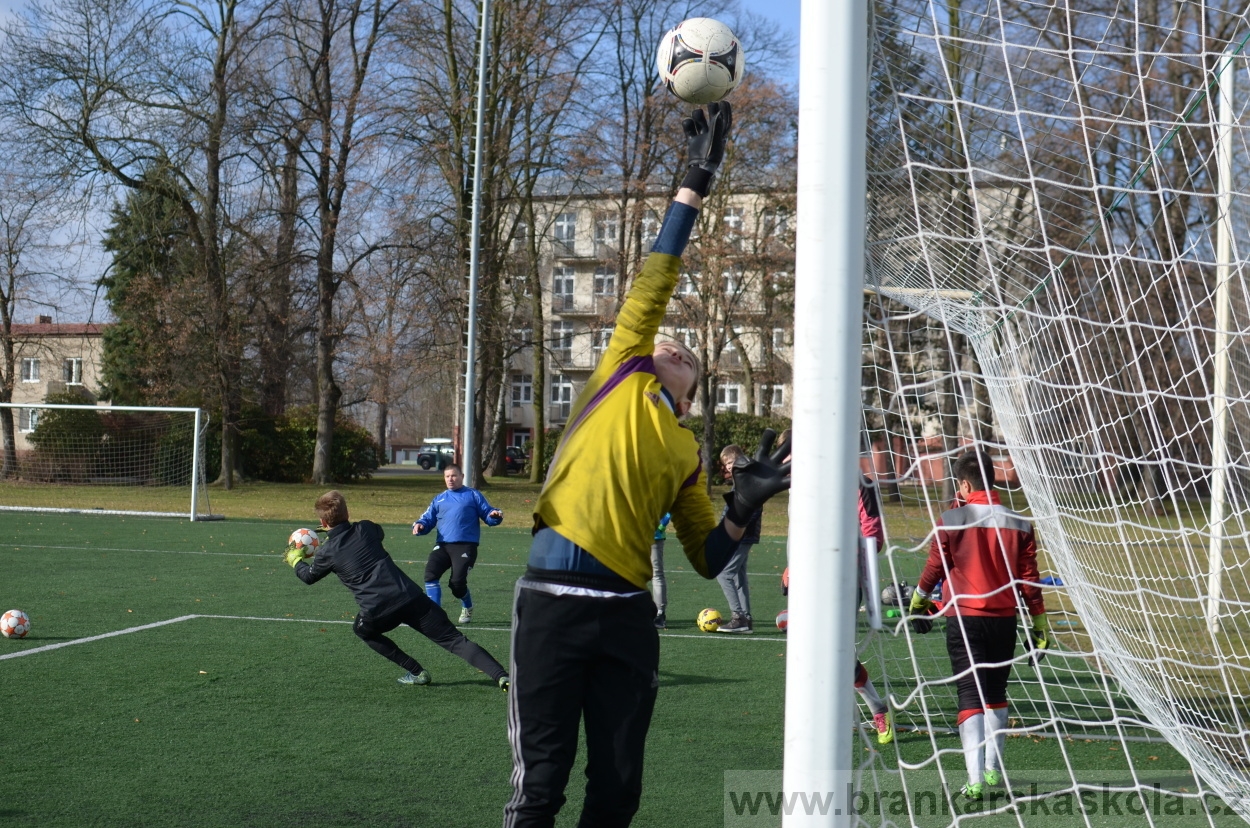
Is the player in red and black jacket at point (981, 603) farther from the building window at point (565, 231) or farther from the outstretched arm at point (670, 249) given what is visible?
the building window at point (565, 231)

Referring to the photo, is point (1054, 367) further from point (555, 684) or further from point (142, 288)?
point (142, 288)

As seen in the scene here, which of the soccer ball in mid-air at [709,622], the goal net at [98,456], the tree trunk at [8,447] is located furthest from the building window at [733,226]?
the soccer ball in mid-air at [709,622]

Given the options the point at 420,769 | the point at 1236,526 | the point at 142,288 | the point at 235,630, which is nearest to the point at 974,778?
the point at 1236,526

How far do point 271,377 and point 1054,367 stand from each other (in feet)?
93.4

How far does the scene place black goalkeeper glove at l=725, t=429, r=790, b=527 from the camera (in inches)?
113

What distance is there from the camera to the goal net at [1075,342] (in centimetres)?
365

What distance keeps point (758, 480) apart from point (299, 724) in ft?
12.6

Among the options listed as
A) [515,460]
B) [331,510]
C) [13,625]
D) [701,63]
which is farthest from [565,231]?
[701,63]

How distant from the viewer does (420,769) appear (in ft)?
16.5

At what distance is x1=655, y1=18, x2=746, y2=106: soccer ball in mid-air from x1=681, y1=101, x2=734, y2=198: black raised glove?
660 millimetres

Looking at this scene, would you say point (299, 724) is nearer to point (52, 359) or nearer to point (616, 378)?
point (616, 378)

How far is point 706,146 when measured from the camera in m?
3.10

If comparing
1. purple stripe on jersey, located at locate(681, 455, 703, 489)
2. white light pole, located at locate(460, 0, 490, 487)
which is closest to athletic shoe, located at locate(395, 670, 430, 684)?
→ purple stripe on jersey, located at locate(681, 455, 703, 489)

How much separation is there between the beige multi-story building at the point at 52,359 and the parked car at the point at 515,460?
1563cm
